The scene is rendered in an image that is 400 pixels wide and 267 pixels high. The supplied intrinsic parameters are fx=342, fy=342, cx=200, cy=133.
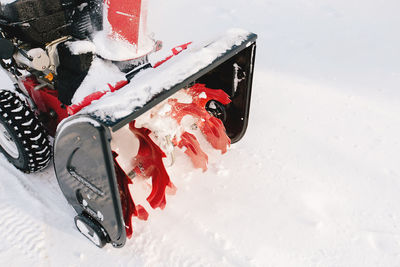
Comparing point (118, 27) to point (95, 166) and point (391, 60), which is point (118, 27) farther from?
point (391, 60)

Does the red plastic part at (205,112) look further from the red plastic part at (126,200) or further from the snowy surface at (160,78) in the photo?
the red plastic part at (126,200)

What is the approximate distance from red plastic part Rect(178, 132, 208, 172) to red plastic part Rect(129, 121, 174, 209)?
0.23 meters

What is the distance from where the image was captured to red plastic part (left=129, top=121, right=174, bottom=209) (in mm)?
1715

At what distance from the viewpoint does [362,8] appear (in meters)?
3.92

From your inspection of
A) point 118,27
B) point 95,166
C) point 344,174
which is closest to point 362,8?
point 344,174

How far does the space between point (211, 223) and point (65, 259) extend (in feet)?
2.45

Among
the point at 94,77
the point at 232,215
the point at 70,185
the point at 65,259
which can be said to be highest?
the point at 94,77

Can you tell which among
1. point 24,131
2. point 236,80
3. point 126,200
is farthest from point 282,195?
point 24,131

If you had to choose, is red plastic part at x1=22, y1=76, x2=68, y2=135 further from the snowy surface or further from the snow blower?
the snowy surface

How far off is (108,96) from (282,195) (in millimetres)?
1168

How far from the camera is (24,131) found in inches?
70.1

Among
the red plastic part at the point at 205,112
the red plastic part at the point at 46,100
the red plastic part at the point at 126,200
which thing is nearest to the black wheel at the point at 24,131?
the red plastic part at the point at 46,100

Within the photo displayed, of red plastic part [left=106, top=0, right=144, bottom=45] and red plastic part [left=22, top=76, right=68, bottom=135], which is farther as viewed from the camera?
red plastic part [left=22, top=76, right=68, bottom=135]

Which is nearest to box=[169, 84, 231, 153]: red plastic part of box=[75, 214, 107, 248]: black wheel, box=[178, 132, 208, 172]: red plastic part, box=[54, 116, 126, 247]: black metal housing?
box=[178, 132, 208, 172]: red plastic part
